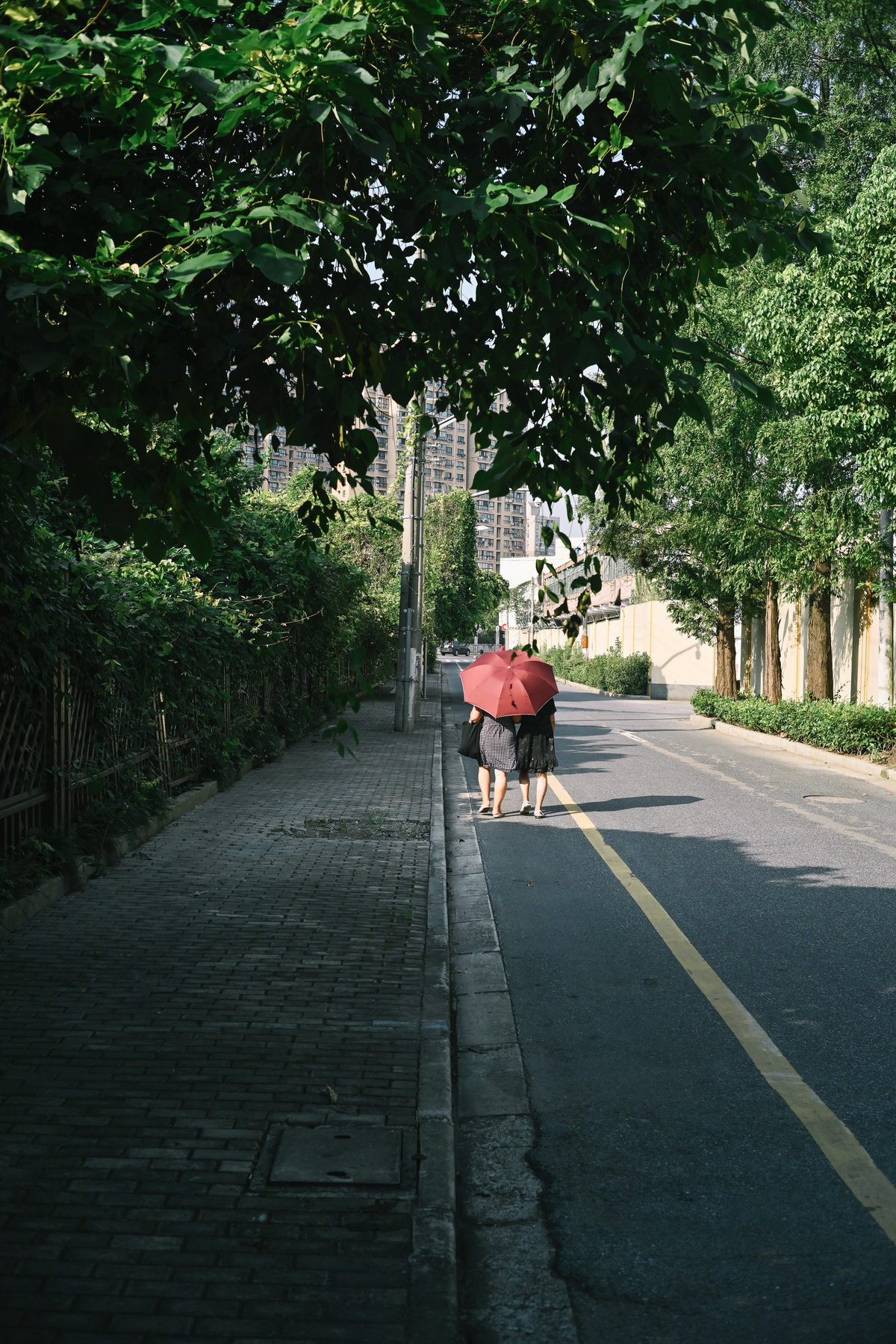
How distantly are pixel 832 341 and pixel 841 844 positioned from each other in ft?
25.7

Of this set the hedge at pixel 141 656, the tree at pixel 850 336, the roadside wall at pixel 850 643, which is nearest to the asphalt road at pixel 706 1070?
the hedge at pixel 141 656

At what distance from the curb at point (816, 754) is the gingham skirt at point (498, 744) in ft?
20.9

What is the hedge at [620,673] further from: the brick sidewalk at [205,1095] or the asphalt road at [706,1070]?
the brick sidewalk at [205,1095]

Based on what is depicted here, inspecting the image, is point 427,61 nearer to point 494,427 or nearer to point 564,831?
point 494,427

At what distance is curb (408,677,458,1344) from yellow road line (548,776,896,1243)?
54.1 inches

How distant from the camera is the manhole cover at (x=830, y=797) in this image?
1420cm

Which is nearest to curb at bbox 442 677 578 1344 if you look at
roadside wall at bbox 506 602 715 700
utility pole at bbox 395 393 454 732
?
utility pole at bbox 395 393 454 732

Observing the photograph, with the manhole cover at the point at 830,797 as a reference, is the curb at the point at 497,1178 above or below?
below

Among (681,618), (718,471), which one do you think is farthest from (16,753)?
(681,618)

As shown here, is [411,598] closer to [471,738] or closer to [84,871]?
[471,738]

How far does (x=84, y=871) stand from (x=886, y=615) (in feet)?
62.3

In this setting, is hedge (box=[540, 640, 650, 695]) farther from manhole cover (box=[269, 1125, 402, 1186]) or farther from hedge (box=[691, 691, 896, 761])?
manhole cover (box=[269, 1125, 402, 1186])

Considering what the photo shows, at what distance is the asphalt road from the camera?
3355 millimetres

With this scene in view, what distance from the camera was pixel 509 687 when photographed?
39.2 feet
